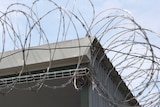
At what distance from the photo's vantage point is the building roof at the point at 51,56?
687 centimetres

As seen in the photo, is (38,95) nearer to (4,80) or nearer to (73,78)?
(4,80)

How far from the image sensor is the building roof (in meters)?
6.87

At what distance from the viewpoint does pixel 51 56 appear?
7.18m

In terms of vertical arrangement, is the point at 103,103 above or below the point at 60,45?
below

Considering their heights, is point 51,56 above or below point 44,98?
above

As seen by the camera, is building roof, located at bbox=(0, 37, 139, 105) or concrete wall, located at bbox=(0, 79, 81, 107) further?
concrete wall, located at bbox=(0, 79, 81, 107)

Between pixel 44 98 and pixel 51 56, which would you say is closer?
pixel 51 56

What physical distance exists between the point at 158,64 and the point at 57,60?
220 centimetres

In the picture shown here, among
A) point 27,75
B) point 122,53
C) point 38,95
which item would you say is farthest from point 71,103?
point 122,53

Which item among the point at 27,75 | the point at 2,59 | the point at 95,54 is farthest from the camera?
the point at 2,59

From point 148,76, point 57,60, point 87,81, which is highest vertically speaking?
point 57,60

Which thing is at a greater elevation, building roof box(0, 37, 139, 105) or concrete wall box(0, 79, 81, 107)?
building roof box(0, 37, 139, 105)

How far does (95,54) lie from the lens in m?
6.80

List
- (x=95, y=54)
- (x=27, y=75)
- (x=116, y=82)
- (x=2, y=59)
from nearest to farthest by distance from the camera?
1. (x=95, y=54)
2. (x=27, y=75)
3. (x=2, y=59)
4. (x=116, y=82)
